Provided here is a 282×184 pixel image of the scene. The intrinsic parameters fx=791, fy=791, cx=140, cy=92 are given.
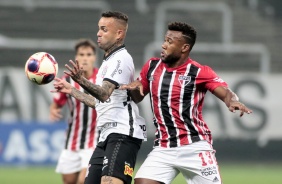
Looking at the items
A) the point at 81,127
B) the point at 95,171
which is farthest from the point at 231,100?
the point at 81,127

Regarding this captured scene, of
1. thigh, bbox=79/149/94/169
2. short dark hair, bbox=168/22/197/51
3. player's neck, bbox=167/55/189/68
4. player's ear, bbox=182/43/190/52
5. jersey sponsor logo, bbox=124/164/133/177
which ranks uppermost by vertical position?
short dark hair, bbox=168/22/197/51

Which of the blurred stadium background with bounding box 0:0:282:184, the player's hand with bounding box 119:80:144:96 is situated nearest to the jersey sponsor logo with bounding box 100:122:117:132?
the player's hand with bounding box 119:80:144:96

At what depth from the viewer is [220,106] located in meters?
20.2

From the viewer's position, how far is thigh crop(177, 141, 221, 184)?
776cm

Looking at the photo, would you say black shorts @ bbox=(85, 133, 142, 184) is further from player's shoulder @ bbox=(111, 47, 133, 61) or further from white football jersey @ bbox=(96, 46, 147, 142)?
player's shoulder @ bbox=(111, 47, 133, 61)

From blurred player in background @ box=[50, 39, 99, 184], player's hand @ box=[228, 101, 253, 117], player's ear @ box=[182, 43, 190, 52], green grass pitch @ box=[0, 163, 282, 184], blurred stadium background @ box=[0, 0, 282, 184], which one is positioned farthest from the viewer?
blurred stadium background @ box=[0, 0, 282, 184]

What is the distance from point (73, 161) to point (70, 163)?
0.15 feet

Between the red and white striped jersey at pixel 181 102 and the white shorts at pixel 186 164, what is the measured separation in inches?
3.2

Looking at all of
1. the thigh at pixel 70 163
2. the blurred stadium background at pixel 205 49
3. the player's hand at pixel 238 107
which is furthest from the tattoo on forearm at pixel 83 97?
the blurred stadium background at pixel 205 49

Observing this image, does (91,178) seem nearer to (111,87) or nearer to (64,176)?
(111,87)

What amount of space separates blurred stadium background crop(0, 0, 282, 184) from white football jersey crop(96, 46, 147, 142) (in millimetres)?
9953

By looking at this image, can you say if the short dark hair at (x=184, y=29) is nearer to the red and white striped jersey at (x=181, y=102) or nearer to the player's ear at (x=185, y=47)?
the player's ear at (x=185, y=47)

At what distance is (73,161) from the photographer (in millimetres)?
10328

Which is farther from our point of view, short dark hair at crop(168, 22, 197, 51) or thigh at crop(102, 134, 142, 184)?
short dark hair at crop(168, 22, 197, 51)
